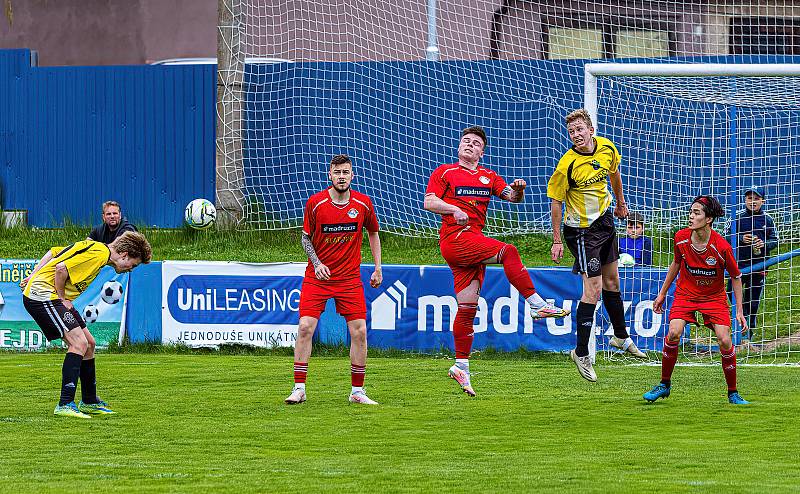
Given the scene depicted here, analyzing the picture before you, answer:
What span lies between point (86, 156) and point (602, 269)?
13.1 metres

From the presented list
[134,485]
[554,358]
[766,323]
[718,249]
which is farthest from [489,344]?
[134,485]

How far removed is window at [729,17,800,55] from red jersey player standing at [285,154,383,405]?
13.5m

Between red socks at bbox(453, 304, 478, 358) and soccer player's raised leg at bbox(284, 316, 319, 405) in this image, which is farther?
red socks at bbox(453, 304, 478, 358)

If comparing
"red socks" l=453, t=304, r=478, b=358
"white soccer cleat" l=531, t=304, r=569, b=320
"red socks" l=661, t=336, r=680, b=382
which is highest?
"white soccer cleat" l=531, t=304, r=569, b=320

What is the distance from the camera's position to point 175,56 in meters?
26.8

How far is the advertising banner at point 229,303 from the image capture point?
51.3 feet

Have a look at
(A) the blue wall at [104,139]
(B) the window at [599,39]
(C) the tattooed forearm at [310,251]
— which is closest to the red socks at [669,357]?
(C) the tattooed forearm at [310,251]

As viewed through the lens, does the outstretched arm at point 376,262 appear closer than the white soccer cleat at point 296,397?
No

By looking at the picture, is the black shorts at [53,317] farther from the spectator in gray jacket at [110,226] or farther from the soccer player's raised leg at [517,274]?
the soccer player's raised leg at [517,274]

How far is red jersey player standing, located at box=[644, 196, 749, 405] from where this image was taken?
1038 cm

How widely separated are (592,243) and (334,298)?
7.89 feet

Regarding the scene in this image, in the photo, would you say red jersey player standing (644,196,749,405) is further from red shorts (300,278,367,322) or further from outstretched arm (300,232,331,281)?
outstretched arm (300,232,331,281)

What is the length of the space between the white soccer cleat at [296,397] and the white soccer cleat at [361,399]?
0.44m

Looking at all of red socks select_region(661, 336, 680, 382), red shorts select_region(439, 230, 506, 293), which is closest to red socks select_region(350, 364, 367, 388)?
red shorts select_region(439, 230, 506, 293)
